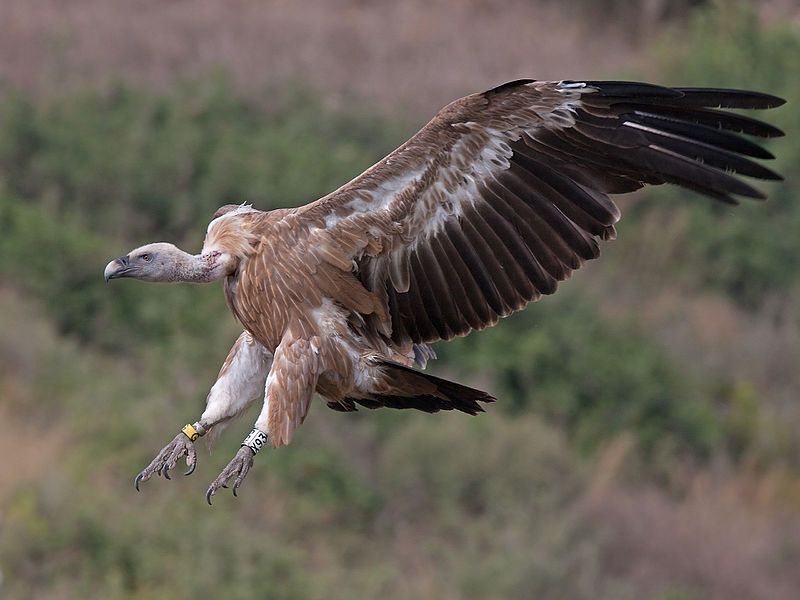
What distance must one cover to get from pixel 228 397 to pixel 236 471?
0.80 metres

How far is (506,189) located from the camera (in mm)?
9859

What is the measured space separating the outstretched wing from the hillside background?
9.80 m

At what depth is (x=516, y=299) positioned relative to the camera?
10.0m

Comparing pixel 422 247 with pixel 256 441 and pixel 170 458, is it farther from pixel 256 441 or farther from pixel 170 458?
pixel 170 458

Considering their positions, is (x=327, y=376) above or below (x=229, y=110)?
above

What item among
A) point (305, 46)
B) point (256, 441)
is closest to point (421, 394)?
point (256, 441)

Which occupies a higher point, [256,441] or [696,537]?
[256,441]

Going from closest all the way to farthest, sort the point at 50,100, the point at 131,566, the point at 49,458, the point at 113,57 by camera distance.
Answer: the point at 131,566
the point at 49,458
the point at 50,100
the point at 113,57

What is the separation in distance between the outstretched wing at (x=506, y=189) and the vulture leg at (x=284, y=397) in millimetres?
491

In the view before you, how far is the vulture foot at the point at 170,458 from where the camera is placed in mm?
9422

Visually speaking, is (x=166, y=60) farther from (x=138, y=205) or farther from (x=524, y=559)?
(x=524, y=559)

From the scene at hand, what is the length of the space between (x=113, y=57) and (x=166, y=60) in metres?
1.02

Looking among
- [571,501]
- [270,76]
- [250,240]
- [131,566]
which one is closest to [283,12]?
[270,76]

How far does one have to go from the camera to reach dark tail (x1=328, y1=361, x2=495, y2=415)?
31.5ft
